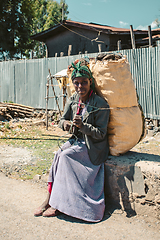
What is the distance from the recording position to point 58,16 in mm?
25094


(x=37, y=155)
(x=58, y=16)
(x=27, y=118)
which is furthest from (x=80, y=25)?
(x=58, y=16)

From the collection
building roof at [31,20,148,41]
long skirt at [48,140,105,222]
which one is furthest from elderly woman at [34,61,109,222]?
building roof at [31,20,148,41]

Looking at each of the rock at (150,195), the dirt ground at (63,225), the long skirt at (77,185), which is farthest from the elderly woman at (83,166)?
the rock at (150,195)

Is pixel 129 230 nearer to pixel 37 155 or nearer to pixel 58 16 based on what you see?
pixel 37 155

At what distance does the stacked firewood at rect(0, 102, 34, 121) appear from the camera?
32.6 feet

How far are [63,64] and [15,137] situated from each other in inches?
163

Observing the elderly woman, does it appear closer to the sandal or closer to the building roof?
the sandal

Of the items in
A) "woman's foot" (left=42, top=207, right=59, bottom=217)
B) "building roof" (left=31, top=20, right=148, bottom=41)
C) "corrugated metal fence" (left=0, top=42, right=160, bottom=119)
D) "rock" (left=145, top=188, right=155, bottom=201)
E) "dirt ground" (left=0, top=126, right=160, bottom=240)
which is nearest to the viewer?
"dirt ground" (left=0, top=126, right=160, bottom=240)

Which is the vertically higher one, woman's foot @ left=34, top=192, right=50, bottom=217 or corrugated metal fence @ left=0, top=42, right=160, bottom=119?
corrugated metal fence @ left=0, top=42, right=160, bottom=119

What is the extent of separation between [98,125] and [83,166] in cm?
51

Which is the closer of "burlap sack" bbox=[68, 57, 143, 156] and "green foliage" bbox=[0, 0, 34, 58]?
"burlap sack" bbox=[68, 57, 143, 156]

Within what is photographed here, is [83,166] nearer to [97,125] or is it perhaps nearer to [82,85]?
[97,125]

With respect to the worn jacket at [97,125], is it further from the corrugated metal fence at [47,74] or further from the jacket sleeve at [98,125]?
the corrugated metal fence at [47,74]

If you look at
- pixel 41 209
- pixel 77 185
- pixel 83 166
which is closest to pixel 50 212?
pixel 41 209
